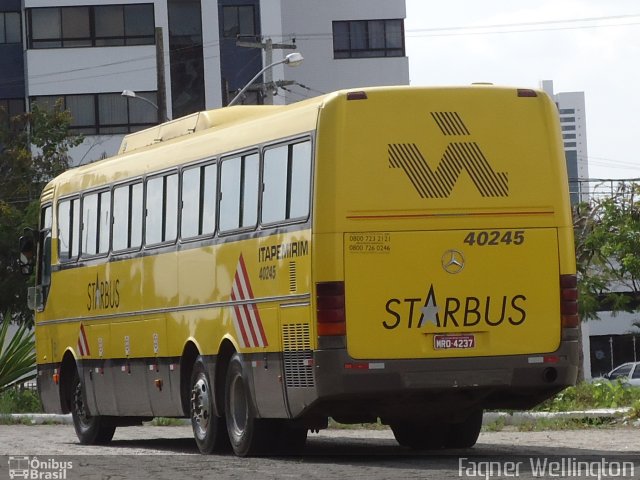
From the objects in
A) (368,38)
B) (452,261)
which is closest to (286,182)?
(452,261)

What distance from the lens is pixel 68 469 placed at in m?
15.7

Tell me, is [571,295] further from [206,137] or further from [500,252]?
[206,137]

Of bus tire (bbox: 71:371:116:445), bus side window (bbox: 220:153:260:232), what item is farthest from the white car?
bus side window (bbox: 220:153:260:232)

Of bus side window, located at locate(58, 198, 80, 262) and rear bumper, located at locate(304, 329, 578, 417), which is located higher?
bus side window, located at locate(58, 198, 80, 262)

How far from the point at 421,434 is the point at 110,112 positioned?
4421cm

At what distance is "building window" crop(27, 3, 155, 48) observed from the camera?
61031mm

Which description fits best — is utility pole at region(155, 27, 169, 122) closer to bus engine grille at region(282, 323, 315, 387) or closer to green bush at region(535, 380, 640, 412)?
green bush at region(535, 380, 640, 412)

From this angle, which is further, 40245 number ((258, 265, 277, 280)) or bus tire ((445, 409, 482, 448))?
bus tire ((445, 409, 482, 448))

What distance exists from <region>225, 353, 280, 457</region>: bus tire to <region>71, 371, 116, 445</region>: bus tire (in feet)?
15.2

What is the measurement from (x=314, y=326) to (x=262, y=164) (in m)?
2.15

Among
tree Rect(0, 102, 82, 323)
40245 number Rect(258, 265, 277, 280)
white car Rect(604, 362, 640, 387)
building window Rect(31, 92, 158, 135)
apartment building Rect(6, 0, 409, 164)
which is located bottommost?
white car Rect(604, 362, 640, 387)

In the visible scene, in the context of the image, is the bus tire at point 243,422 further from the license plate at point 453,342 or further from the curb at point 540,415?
the curb at point 540,415

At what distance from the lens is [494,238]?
15773 millimetres

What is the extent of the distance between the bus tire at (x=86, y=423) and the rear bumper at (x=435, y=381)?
6.21m
